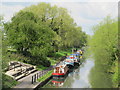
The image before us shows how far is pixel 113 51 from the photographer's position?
61.5 feet

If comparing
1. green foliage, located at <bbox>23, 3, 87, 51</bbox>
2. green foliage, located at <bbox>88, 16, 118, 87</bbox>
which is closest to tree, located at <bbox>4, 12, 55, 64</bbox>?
green foliage, located at <bbox>88, 16, 118, 87</bbox>

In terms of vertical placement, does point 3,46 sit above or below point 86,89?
above

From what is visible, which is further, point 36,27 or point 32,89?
point 36,27

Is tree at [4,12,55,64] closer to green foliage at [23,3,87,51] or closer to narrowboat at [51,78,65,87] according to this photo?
narrowboat at [51,78,65,87]

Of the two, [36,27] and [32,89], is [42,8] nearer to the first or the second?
[36,27]

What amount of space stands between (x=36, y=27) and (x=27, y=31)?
5.20 feet

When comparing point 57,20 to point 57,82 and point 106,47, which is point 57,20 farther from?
point 106,47

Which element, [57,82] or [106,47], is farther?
[57,82]

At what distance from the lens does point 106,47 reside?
1986 cm

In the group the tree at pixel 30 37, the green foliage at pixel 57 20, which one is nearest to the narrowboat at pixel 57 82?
the tree at pixel 30 37

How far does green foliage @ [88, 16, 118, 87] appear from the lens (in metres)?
19.3

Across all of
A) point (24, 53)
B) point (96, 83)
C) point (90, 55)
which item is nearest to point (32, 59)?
point (24, 53)

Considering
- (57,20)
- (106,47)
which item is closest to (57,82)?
(106,47)

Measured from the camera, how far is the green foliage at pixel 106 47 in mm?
19253
